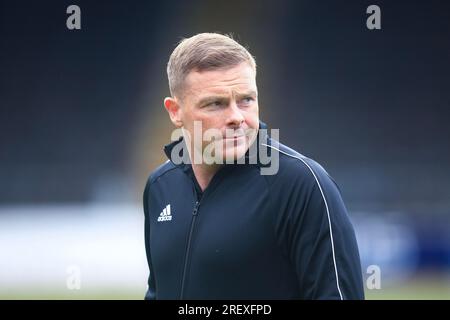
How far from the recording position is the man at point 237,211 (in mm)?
2227

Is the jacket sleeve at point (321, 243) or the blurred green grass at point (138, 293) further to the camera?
the blurred green grass at point (138, 293)

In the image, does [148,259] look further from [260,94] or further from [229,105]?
[260,94]

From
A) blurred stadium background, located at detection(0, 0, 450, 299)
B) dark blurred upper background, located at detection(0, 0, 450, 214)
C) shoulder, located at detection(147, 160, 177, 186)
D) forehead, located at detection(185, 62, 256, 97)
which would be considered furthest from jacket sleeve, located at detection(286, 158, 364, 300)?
dark blurred upper background, located at detection(0, 0, 450, 214)

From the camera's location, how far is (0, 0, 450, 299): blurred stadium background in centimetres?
973

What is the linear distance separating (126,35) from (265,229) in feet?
28.7

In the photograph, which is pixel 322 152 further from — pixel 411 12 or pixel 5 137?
pixel 5 137

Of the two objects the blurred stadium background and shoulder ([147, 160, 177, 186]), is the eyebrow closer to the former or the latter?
shoulder ([147, 160, 177, 186])

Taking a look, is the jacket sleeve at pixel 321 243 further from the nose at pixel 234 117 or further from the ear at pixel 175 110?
the ear at pixel 175 110

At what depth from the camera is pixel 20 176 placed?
10023 millimetres

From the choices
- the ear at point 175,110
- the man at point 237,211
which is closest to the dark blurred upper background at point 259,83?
the ear at point 175,110

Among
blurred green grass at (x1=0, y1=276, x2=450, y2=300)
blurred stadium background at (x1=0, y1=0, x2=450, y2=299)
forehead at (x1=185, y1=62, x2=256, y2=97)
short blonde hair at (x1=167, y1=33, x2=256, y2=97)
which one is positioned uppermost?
short blonde hair at (x1=167, y1=33, x2=256, y2=97)

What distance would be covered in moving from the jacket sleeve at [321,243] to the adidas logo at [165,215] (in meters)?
0.52

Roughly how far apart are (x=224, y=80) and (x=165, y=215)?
56cm
